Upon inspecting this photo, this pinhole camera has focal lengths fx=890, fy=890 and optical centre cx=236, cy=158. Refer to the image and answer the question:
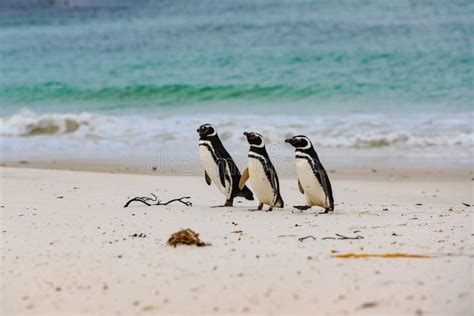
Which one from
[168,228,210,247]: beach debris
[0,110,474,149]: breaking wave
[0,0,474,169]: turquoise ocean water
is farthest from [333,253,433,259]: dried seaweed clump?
[0,110,474,149]: breaking wave

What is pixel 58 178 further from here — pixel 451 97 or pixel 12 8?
pixel 12 8

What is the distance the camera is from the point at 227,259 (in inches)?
164

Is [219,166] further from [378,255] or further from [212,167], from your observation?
[378,255]

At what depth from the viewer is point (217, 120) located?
13.2 m

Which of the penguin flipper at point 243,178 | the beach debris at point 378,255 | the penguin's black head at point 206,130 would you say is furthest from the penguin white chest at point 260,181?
the beach debris at point 378,255

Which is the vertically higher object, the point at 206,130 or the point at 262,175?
the point at 206,130

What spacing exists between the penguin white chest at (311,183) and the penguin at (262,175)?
21 centimetres

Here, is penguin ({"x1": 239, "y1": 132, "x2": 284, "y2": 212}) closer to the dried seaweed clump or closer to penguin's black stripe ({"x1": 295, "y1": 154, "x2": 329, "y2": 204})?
penguin's black stripe ({"x1": 295, "y1": 154, "x2": 329, "y2": 204})

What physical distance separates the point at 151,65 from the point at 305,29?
13.4 feet

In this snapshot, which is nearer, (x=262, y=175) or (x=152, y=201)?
(x=262, y=175)

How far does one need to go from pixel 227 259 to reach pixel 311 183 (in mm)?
1883

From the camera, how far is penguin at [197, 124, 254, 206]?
6.34 m

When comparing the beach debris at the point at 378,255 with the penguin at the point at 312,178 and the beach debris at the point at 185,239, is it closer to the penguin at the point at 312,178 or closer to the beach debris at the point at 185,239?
the beach debris at the point at 185,239

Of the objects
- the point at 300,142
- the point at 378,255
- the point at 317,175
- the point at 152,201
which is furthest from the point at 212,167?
the point at 378,255
